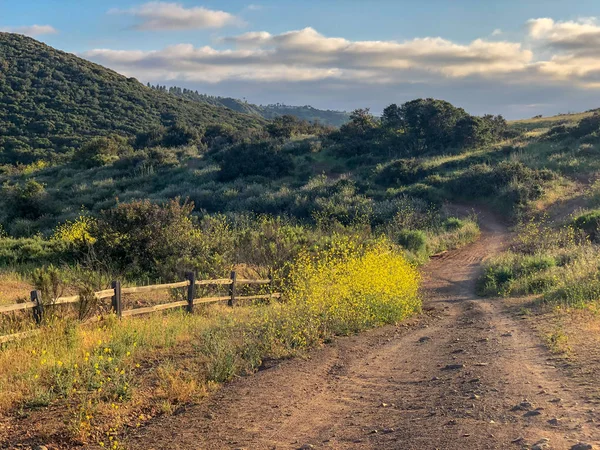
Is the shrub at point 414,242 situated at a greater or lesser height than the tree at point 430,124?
lesser

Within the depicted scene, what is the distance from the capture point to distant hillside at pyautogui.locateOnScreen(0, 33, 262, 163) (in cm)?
5416

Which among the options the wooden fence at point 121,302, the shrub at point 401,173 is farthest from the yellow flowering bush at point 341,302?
the shrub at point 401,173

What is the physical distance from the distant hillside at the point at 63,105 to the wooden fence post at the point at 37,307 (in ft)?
158

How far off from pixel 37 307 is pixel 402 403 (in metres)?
5.33

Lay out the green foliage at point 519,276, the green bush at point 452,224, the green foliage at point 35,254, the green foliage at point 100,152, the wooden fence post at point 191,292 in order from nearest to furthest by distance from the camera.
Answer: the wooden fence post at point 191,292 < the green foliage at point 519,276 < the green foliage at point 35,254 < the green bush at point 452,224 < the green foliage at point 100,152

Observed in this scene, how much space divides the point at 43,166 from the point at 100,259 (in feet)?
115

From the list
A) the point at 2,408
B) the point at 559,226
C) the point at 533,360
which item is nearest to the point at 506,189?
the point at 559,226

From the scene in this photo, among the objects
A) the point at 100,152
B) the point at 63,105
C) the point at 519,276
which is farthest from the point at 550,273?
the point at 63,105

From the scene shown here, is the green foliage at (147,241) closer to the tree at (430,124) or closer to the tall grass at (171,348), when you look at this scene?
the tall grass at (171,348)

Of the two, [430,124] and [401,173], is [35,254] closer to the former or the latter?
[401,173]

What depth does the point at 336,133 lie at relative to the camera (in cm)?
4581

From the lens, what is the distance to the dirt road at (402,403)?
459 centimetres

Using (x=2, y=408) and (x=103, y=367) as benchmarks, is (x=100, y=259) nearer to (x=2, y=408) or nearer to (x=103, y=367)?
(x=103, y=367)

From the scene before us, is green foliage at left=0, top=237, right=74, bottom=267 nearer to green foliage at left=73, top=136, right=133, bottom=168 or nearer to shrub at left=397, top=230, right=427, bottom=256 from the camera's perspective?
shrub at left=397, top=230, right=427, bottom=256
